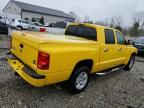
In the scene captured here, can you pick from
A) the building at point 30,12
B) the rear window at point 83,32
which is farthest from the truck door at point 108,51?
the building at point 30,12

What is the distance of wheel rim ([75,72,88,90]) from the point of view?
16.1 feet

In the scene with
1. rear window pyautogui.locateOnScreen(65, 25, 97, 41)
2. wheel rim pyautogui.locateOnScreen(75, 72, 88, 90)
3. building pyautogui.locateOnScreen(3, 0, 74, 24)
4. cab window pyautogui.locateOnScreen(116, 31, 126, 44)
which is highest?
building pyautogui.locateOnScreen(3, 0, 74, 24)

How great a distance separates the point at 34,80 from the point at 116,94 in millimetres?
2629

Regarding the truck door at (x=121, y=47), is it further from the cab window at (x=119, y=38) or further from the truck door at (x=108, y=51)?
the truck door at (x=108, y=51)

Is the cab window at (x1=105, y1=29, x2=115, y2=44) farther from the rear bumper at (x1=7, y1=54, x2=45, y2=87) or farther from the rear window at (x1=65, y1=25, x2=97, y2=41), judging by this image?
the rear bumper at (x1=7, y1=54, x2=45, y2=87)

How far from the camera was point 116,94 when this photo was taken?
5324mm

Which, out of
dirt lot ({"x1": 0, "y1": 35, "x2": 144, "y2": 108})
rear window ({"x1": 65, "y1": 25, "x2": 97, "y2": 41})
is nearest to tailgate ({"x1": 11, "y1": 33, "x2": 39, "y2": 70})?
dirt lot ({"x1": 0, "y1": 35, "x2": 144, "y2": 108})

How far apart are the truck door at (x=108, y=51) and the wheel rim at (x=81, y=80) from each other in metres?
0.71

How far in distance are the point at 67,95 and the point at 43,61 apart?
157 cm

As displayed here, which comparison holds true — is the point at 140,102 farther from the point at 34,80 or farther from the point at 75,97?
the point at 34,80

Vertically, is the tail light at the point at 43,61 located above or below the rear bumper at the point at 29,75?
above

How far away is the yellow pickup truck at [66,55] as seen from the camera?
12.5 ft

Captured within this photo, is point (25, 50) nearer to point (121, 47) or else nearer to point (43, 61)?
point (43, 61)

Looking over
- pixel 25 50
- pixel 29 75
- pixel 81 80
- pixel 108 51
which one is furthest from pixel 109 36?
pixel 29 75
